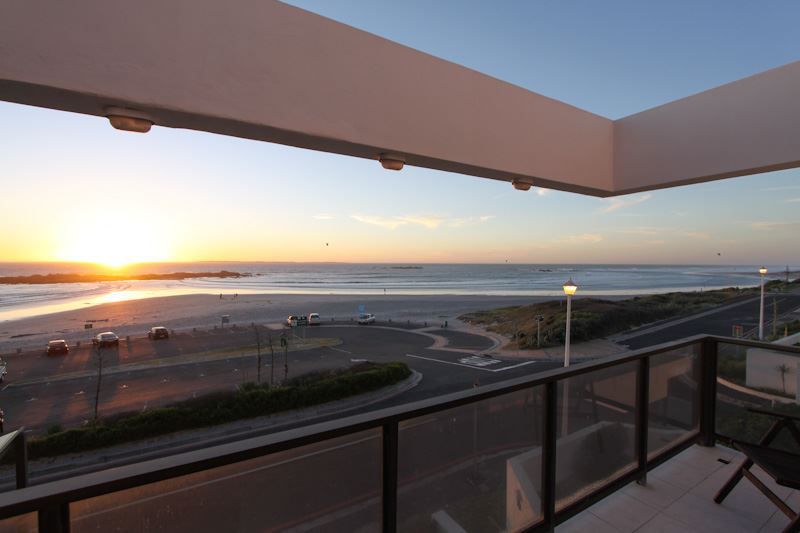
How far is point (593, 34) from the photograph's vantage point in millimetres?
3672

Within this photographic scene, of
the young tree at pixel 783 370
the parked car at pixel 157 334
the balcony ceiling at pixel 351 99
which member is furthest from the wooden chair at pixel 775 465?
the parked car at pixel 157 334

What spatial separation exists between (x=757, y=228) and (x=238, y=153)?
36.4 feet

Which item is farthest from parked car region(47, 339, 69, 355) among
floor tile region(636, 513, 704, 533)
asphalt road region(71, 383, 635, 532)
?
floor tile region(636, 513, 704, 533)

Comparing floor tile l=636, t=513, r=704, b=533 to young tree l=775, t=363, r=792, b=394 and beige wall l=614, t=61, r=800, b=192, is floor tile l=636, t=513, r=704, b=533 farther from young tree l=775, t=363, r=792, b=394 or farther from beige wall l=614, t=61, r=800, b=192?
beige wall l=614, t=61, r=800, b=192

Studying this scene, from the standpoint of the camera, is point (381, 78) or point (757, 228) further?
point (757, 228)

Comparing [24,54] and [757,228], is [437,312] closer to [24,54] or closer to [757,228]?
[757,228]

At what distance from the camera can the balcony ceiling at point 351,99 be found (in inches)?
44.9

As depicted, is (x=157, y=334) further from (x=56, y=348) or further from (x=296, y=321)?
(x=296, y=321)

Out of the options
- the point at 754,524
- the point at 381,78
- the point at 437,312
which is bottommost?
the point at 437,312

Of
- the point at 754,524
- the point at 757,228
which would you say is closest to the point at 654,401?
the point at 754,524

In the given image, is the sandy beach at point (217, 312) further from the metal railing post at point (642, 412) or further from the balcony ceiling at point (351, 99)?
the metal railing post at point (642, 412)

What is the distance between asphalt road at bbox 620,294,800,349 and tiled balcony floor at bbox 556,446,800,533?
1497cm

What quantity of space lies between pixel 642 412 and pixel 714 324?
22937 mm

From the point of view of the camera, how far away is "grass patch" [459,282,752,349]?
724 inches
